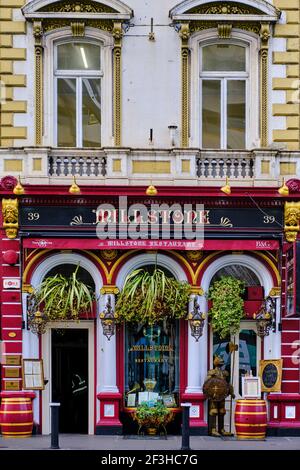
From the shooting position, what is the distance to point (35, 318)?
35.3 m

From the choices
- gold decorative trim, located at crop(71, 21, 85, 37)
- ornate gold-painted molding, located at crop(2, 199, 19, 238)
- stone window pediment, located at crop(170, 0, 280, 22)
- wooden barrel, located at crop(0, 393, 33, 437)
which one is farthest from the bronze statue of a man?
gold decorative trim, located at crop(71, 21, 85, 37)

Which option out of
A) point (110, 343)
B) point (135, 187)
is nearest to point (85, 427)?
point (110, 343)

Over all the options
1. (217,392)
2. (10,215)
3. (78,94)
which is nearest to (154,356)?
(217,392)

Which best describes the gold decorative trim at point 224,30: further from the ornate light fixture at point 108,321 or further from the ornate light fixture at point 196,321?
the ornate light fixture at point 108,321

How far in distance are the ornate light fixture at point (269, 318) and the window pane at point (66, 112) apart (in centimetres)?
529

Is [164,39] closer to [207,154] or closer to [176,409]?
[207,154]

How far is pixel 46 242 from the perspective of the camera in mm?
35438

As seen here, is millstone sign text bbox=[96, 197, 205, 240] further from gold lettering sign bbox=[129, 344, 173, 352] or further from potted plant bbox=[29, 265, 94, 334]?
gold lettering sign bbox=[129, 344, 173, 352]

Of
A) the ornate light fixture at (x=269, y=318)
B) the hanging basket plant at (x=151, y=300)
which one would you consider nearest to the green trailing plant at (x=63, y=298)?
the hanging basket plant at (x=151, y=300)

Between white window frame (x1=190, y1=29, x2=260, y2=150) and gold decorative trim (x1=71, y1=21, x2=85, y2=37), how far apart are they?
2336 millimetres

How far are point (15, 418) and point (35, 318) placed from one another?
2154 mm

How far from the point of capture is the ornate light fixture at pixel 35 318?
116 feet
